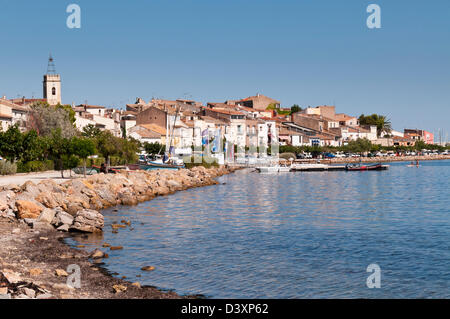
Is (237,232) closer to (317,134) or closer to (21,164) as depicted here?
(21,164)

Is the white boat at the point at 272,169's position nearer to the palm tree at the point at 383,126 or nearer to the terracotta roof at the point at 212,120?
the terracotta roof at the point at 212,120

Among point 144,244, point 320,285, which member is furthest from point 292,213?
point 320,285

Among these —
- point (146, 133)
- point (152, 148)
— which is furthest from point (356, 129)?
point (152, 148)

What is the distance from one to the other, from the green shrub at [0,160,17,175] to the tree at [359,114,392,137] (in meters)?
142

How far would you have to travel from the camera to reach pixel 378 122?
17088 cm

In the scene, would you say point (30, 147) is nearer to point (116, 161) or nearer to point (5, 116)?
point (116, 161)

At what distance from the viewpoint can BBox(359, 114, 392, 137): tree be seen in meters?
171

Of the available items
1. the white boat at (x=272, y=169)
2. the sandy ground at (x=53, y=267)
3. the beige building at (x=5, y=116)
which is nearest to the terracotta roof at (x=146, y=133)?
the white boat at (x=272, y=169)

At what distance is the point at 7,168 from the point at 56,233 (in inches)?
946

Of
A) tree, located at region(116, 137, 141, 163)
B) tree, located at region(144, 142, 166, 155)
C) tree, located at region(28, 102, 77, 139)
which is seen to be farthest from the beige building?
tree, located at region(144, 142, 166, 155)

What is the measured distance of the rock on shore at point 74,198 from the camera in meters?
23.1

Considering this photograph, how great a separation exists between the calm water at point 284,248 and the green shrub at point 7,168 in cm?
1335

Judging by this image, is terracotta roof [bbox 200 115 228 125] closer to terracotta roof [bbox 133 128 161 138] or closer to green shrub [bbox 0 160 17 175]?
terracotta roof [bbox 133 128 161 138]
